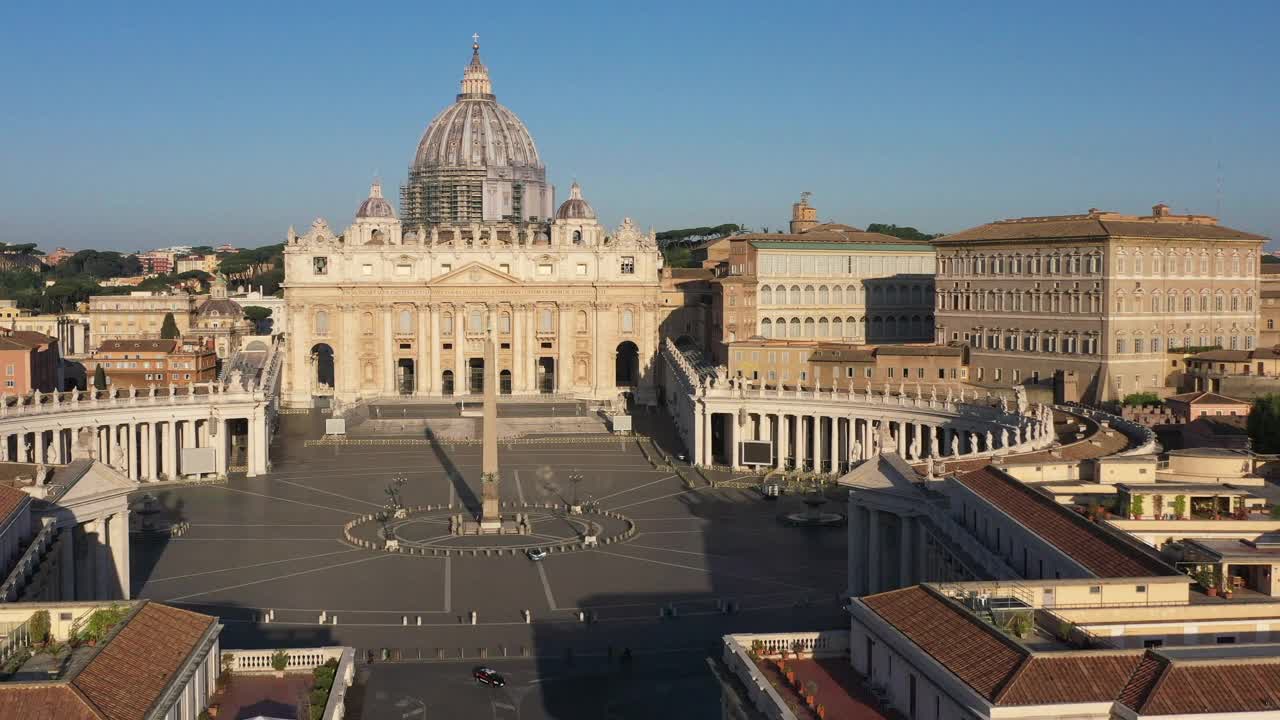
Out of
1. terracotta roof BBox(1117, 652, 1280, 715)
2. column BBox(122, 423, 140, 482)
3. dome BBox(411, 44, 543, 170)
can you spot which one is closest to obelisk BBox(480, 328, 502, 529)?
column BBox(122, 423, 140, 482)

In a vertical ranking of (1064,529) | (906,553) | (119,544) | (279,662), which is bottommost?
(279,662)

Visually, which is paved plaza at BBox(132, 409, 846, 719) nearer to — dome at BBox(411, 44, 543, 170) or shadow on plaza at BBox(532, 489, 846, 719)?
shadow on plaza at BBox(532, 489, 846, 719)

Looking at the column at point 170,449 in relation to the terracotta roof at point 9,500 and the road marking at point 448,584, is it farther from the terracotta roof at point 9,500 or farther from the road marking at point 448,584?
the terracotta roof at point 9,500

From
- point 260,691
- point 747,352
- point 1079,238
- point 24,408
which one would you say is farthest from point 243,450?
point 260,691

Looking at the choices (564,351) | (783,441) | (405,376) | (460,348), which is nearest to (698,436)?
(783,441)

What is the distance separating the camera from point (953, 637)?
25656 mm

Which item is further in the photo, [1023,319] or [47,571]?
[1023,319]

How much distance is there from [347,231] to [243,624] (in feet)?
255

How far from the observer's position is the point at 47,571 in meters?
40.9

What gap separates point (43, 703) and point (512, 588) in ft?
96.2

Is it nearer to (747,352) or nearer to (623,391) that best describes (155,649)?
(747,352)

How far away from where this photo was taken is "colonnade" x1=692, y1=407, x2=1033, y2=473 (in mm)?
76125

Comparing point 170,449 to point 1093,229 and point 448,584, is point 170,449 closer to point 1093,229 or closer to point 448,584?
point 448,584

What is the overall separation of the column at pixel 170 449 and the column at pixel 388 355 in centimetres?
3956
